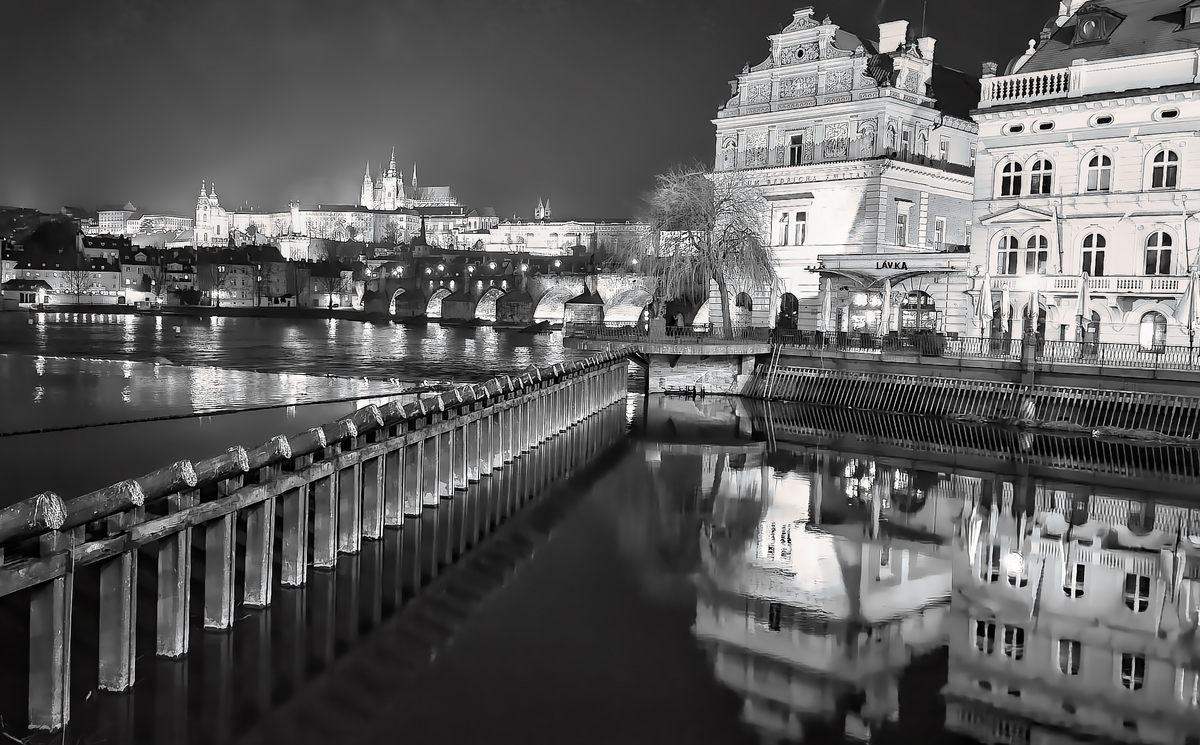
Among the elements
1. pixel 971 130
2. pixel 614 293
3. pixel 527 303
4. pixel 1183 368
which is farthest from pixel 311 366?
pixel 527 303

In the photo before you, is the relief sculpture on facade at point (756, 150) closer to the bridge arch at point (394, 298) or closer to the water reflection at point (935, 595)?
the water reflection at point (935, 595)

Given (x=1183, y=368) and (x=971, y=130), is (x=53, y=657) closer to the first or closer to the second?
(x=1183, y=368)

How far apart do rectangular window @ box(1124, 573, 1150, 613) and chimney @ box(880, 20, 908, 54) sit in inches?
1837

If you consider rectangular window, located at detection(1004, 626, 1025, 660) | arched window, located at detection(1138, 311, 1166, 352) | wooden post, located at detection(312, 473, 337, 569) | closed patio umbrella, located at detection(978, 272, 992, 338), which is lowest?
rectangular window, located at detection(1004, 626, 1025, 660)

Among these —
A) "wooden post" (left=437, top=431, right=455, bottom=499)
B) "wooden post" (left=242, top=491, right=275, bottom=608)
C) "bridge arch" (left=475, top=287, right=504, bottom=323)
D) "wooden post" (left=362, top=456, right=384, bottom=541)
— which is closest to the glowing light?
"wooden post" (left=437, top=431, right=455, bottom=499)

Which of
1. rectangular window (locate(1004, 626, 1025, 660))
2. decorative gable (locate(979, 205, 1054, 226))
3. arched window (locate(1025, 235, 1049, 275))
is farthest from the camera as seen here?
arched window (locate(1025, 235, 1049, 275))

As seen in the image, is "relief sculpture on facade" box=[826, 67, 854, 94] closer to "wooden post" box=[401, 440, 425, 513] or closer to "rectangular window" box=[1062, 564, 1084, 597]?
"rectangular window" box=[1062, 564, 1084, 597]

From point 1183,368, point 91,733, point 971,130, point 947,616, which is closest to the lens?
point 91,733

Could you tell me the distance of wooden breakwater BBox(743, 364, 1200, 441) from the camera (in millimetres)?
36406

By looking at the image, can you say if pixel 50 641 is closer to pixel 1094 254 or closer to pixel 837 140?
pixel 1094 254

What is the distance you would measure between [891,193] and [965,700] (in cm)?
4613

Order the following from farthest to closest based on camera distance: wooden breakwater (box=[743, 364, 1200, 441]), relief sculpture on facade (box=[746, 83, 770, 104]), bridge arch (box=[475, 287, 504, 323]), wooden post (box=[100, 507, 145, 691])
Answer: bridge arch (box=[475, 287, 504, 323]) < relief sculpture on facade (box=[746, 83, 770, 104]) < wooden breakwater (box=[743, 364, 1200, 441]) < wooden post (box=[100, 507, 145, 691])

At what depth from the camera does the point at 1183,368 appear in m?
36.7

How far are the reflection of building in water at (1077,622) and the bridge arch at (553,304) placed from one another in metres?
123
